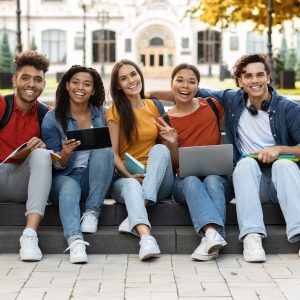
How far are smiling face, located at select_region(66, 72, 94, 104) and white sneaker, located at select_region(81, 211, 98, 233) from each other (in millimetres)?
919

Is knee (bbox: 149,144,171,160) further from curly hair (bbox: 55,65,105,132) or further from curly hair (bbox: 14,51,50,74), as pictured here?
curly hair (bbox: 14,51,50,74)

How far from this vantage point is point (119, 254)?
5.47 meters

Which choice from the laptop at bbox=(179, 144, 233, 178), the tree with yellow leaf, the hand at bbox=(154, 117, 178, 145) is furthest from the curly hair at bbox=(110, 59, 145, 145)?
the tree with yellow leaf

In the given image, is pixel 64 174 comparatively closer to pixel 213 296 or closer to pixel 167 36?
pixel 213 296

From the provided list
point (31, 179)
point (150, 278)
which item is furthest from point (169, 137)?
point (150, 278)

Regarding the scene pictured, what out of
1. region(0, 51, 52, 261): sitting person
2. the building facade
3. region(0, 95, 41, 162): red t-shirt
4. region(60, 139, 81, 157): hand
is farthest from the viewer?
the building facade

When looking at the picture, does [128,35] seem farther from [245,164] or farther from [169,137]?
[245,164]

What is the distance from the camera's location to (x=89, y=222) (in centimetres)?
546

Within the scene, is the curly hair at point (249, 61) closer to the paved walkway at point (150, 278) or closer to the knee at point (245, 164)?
the knee at point (245, 164)

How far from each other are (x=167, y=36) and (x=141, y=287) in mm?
59963

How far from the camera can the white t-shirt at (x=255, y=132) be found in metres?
5.75

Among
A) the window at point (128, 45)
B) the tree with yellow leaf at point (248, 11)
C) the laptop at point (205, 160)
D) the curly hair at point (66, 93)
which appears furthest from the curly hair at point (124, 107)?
the window at point (128, 45)

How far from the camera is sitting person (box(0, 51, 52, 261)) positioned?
5348 mm

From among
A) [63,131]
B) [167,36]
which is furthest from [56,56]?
[63,131]
